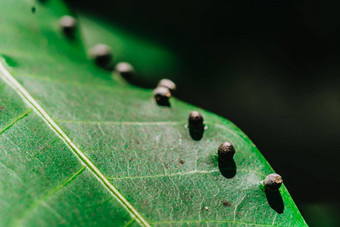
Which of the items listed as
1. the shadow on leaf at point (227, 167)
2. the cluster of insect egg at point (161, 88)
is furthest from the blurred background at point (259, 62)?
the shadow on leaf at point (227, 167)

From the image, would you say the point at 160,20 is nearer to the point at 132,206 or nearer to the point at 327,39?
the point at 327,39

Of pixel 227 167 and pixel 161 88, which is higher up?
pixel 161 88

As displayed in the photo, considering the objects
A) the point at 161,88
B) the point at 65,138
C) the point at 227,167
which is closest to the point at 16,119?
the point at 65,138

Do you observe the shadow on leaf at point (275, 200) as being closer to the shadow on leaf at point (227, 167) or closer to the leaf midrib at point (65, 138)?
the shadow on leaf at point (227, 167)

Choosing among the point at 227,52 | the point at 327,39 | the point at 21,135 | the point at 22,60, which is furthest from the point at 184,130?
the point at 327,39

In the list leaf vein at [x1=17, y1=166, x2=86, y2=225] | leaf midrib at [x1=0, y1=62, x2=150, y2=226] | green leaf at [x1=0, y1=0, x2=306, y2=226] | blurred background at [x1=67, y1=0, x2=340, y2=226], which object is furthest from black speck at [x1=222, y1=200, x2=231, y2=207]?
blurred background at [x1=67, y1=0, x2=340, y2=226]

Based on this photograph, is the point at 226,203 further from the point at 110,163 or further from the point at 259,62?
the point at 259,62
